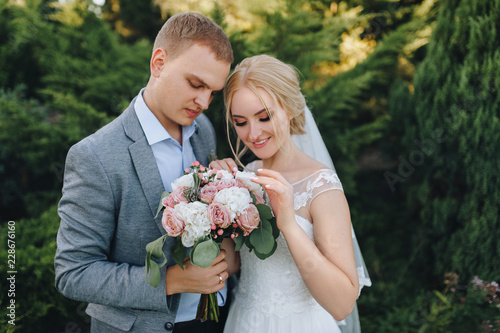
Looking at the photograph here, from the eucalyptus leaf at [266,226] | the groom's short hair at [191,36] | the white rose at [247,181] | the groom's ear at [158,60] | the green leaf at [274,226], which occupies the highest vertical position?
the groom's short hair at [191,36]

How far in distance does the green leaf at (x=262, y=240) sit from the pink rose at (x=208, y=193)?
11.2 inches

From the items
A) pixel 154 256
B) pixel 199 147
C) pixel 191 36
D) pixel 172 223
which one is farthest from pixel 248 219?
pixel 191 36

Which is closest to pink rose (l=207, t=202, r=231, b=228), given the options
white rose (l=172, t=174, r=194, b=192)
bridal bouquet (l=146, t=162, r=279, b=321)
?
bridal bouquet (l=146, t=162, r=279, b=321)

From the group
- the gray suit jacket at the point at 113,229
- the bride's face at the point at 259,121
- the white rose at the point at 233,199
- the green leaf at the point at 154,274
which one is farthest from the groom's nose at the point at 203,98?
the green leaf at the point at 154,274

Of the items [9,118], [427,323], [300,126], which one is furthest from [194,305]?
[9,118]

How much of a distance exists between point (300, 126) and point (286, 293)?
1.15 metres

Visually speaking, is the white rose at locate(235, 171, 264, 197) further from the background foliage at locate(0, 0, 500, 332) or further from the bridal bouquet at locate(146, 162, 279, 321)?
the background foliage at locate(0, 0, 500, 332)

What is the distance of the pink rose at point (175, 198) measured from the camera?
5.33 feet

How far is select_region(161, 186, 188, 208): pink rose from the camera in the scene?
1.62 m

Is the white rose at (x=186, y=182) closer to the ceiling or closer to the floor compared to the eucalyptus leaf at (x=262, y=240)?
closer to the ceiling

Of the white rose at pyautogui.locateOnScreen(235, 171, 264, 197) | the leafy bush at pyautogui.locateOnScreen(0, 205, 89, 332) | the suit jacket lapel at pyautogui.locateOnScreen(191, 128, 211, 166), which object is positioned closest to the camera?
the white rose at pyautogui.locateOnScreen(235, 171, 264, 197)

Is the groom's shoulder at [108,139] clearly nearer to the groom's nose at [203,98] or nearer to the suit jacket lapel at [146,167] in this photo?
the suit jacket lapel at [146,167]

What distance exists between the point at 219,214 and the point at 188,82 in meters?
0.87

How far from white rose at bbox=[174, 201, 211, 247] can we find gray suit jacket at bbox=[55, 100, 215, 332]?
1.28ft
